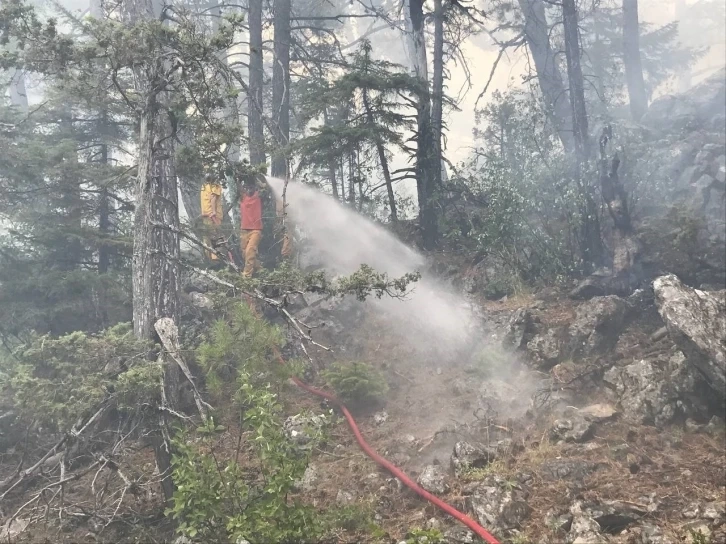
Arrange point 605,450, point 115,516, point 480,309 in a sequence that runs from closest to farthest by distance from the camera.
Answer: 1. point 115,516
2. point 605,450
3. point 480,309

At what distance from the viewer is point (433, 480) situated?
17.4ft

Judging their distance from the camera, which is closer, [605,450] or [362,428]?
[605,450]

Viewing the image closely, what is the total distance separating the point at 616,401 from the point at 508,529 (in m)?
2.64

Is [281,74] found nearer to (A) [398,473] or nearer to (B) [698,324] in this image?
(A) [398,473]

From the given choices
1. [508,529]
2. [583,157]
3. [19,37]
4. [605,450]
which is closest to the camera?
[508,529]

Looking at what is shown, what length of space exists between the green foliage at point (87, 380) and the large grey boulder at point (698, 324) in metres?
5.69

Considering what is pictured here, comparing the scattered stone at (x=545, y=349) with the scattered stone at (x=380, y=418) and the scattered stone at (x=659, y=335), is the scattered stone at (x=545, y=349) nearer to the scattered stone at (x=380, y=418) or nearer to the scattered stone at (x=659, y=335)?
the scattered stone at (x=659, y=335)

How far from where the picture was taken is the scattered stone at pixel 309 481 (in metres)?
5.68

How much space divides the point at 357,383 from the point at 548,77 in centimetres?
1397

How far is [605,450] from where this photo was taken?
5387 millimetres

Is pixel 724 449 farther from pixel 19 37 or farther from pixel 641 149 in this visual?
pixel 641 149

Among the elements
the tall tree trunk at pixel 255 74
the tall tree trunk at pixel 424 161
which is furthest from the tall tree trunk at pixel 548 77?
the tall tree trunk at pixel 255 74

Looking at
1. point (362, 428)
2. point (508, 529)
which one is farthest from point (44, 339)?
point (508, 529)

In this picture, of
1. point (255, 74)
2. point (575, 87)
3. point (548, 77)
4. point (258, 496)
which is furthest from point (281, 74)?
point (258, 496)
